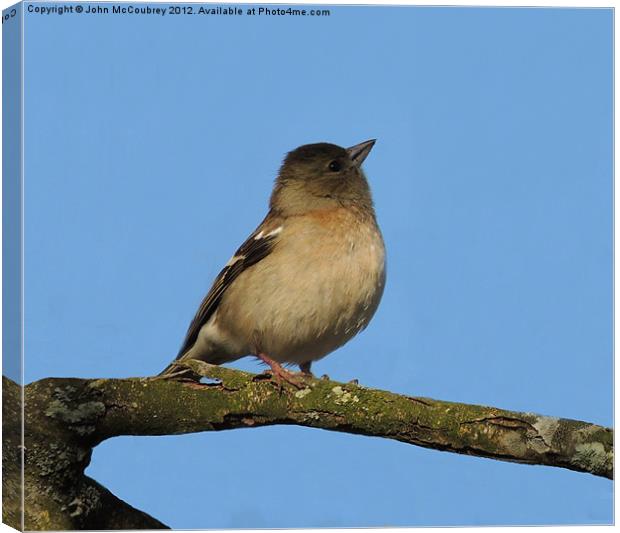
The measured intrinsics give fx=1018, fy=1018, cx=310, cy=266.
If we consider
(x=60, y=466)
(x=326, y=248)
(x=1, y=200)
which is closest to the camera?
(x=60, y=466)

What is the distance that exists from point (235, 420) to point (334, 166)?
8.31ft

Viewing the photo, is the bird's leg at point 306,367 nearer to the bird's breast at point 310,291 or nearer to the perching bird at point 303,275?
the perching bird at point 303,275

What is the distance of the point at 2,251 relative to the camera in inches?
285

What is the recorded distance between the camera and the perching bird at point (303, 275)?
7.69 metres

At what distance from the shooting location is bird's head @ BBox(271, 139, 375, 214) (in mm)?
8320

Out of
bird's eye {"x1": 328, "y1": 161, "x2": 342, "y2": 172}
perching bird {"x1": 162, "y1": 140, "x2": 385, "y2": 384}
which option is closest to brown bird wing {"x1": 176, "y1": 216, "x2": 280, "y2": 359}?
perching bird {"x1": 162, "y1": 140, "x2": 385, "y2": 384}

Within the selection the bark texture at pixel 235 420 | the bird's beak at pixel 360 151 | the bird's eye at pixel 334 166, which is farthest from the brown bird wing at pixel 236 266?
the bark texture at pixel 235 420

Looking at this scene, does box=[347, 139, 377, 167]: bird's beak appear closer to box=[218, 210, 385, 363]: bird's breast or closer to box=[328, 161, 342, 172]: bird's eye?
box=[328, 161, 342, 172]: bird's eye

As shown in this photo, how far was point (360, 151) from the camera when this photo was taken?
26.4 feet

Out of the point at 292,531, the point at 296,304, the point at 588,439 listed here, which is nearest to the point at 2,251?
the point at 296,304

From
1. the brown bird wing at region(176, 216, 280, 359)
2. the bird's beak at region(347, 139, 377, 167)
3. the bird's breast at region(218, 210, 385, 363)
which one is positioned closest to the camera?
the bird's breast at region(218, 210, 385, 363)

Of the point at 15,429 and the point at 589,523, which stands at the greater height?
the point at 15,429

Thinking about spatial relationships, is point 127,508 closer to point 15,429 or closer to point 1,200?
point 15,429

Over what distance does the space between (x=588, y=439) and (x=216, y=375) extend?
8.32 feet
